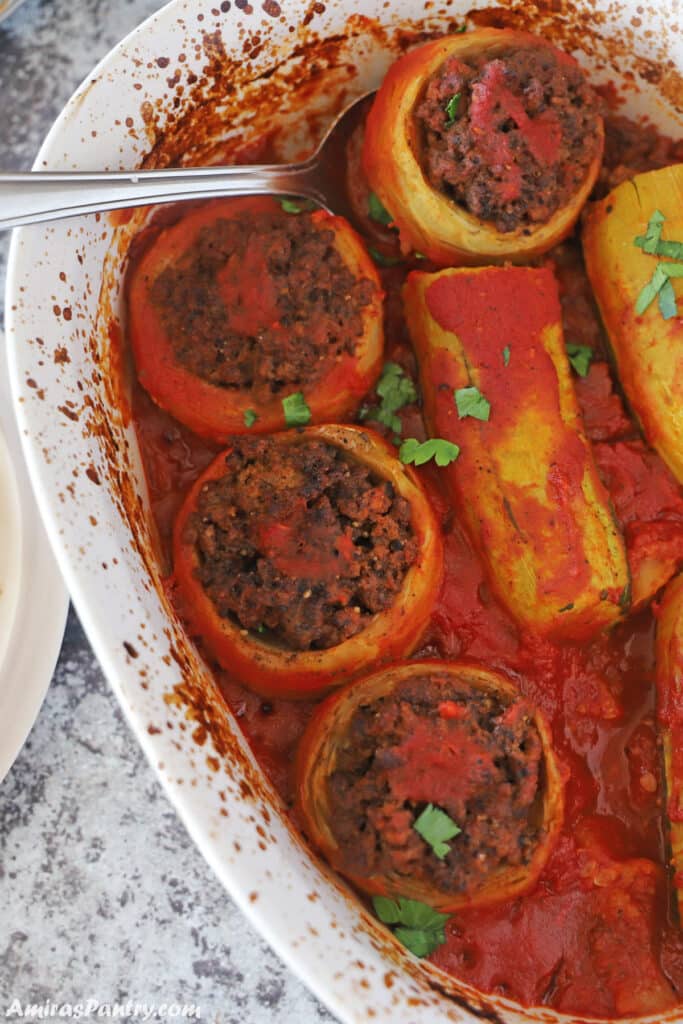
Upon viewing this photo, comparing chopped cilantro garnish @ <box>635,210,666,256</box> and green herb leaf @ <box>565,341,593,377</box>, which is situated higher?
chopped cilantro garnish @ <box>635,210,666,256</box>

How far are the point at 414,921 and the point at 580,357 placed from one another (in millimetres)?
1260

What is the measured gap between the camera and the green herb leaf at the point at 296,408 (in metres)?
2.09

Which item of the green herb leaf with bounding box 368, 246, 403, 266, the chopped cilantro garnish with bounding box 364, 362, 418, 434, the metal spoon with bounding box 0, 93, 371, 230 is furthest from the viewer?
the green herb leaf with bounding box 368, 246, 403, 266

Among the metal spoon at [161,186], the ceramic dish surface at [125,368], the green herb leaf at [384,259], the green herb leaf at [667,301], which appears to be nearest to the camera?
the ceramic dish surface at [125,368]

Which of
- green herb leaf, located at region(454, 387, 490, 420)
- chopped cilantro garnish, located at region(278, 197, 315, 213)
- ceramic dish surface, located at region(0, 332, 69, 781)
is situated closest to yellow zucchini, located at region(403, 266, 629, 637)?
green herb leaf, located at region(454, 387, 490, 420)

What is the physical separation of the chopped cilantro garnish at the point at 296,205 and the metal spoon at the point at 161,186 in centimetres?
2

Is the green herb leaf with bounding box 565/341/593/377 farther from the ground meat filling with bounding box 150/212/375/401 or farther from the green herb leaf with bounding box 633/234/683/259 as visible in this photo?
Result: the ground meat filling with bounding box 150/212/375/401

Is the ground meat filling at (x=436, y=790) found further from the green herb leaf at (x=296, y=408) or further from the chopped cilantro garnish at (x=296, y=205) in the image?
the chopped cilantro garnish at (x=296, y=205)

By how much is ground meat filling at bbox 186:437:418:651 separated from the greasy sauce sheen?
17 centimetres

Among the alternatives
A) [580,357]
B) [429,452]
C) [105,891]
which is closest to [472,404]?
[429,452]

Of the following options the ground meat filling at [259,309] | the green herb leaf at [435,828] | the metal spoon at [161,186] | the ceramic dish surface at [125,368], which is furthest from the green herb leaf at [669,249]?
the green herb leaf at [435,828]

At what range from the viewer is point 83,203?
1894mm

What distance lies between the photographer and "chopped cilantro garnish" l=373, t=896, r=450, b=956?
74.1 inches

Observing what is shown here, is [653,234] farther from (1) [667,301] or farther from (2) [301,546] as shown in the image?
(2) [301,546]
